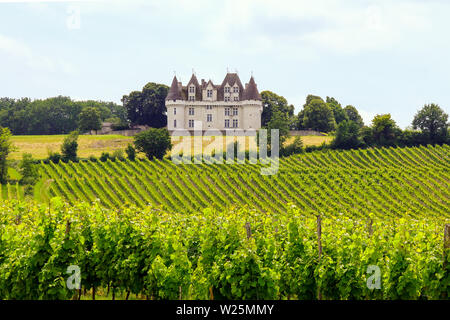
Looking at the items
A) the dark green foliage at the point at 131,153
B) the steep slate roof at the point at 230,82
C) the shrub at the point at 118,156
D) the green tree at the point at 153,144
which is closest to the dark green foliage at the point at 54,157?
the shrub at the point at 118,156

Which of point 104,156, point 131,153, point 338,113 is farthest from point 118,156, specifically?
point 338,113

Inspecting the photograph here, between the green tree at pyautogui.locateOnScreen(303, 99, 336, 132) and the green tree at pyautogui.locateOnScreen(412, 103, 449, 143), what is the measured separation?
41.7ft

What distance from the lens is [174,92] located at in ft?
217

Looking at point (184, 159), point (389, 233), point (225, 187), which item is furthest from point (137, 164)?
point (389, 233)

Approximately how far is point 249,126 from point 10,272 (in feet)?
182

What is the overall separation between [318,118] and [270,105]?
21.5 feet

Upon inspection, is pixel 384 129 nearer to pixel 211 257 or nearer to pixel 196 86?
pixel 196 86

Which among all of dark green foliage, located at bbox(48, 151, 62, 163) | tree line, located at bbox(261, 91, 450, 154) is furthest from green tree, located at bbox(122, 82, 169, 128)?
dark green foliage, located at bbox(48, 151, 62, 163)

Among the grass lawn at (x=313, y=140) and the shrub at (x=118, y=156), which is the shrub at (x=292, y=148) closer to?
the grass lawn at (x=313, y=140)

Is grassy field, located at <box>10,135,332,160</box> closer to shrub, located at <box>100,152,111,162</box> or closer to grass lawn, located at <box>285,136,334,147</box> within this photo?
grass lawn, located at <box>285,136,334,147</box>

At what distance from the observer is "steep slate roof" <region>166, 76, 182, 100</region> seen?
216 feet

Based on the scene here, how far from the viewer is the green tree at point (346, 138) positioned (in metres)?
55.7

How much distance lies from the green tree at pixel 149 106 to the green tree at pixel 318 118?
17.6 m
